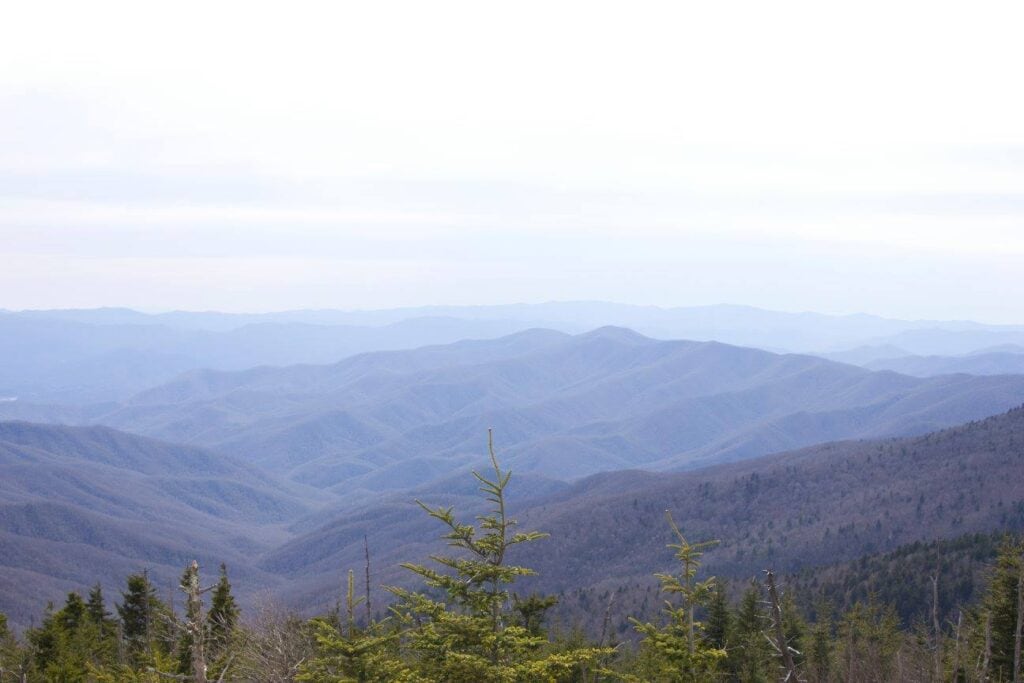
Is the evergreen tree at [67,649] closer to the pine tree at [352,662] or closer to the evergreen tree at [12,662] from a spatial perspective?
the evergreen tree at [12,662]

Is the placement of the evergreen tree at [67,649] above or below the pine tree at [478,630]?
below

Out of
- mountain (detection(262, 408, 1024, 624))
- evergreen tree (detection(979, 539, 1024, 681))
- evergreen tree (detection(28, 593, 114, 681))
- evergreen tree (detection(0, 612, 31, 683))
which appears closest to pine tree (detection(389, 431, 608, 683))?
evergreen tree (detection(28, 593, 114, 681))

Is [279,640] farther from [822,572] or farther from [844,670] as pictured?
[822,572]

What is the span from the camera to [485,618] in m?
14.1

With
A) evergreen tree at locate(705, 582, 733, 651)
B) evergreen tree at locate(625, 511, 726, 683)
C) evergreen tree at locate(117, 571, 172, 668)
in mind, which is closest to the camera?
evergreen tree at locate(625, 511, 726, 683)

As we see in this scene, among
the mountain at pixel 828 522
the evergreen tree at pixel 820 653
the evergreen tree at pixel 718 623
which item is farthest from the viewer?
the mountain at pixel 828 522

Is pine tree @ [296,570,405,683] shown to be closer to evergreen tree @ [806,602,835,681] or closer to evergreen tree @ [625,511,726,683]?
evergreen tree @ [625,511,726,683]

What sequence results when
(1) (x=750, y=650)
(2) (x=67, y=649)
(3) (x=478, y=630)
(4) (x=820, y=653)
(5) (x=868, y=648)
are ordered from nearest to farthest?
(3) (x=478, y=630), (2) (x=67, y=649), (1) (x=750, y=650), (4) (x=820, y=653), (5) (x=868, y=648)

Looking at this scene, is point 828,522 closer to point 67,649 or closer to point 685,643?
point 67,649

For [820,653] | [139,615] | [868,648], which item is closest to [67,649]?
[139,615]

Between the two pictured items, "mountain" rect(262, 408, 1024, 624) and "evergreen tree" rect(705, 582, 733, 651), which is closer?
"evergreen tree" rect(705, 582, 733, 651)

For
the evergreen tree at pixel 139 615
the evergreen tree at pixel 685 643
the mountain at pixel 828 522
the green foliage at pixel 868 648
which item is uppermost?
the evergreen tree at pixel 685 643

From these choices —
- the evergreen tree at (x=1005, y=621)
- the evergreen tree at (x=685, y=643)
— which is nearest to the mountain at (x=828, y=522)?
the evergreen tree at (x=1005, y=621)

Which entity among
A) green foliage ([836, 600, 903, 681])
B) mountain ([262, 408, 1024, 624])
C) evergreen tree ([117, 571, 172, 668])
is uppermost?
evergreen tree ([117, 571, 172, 668])
